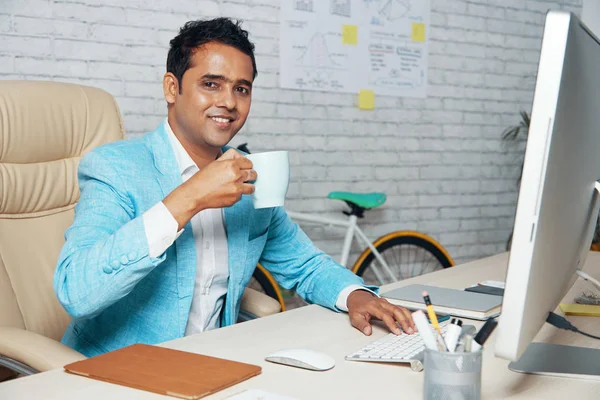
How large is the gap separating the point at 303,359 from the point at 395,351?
15 centimetres

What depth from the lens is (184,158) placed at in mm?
1457

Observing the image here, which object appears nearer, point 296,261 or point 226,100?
point 226,100

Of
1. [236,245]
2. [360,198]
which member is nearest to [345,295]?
[236,245]

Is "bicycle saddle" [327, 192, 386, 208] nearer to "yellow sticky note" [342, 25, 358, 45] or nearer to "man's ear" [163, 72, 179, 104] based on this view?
"yellow sticky note" [342, 25, 358, 45]

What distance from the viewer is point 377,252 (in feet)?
11.0

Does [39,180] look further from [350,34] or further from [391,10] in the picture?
[391,10]

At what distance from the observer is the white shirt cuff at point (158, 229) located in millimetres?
1089

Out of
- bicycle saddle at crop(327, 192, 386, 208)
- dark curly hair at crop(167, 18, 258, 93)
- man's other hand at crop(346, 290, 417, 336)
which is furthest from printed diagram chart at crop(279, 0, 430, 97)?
man's other hand at crop(346, 290, 417, 336)

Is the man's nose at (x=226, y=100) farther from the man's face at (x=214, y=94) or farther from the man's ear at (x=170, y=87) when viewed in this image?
the man's ear at (x=170, y=87)

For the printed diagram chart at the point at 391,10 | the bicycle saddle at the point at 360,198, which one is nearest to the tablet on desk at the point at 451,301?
the bicycle saddle at the point at 360,198

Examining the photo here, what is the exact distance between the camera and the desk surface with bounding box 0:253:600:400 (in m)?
A: 0.84

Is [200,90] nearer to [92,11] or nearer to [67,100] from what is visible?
[67,100]

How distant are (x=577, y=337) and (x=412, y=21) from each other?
8.70 ft

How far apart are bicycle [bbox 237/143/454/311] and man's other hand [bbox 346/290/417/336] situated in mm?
1705
